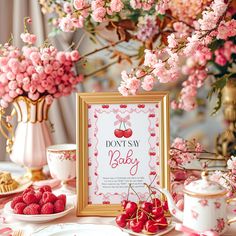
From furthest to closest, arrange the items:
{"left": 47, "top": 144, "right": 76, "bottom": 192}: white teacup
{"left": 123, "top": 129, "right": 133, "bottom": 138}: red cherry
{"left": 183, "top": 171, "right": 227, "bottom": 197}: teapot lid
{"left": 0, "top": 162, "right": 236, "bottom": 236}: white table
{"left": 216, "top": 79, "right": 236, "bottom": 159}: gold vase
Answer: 1. {"left": 216, "top": 79, "right": 236, "bottom": 159}: gold vase
2. {"left": 47, "top": 144, "right": 76, "bottom": 192}: white teacup
3. {"left": 123, "top": 129, "right": 133, "bottom": 138}: red cherry
4. {"left": 0, "top": 162, "right": 236, "bottom": 236}: white table
5. {"left": 183, "top": 171, "right": 227, "bottom": 197}: teapot lid

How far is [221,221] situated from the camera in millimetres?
1278

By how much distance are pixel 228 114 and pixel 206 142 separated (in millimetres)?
190

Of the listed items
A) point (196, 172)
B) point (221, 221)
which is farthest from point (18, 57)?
point (221, 221)

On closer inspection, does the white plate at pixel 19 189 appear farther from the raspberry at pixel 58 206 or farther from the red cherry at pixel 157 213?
the red cherry at pixel 157 213

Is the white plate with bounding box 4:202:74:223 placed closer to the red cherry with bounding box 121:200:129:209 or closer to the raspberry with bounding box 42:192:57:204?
the raspberry with bounding box 42:192:57:204

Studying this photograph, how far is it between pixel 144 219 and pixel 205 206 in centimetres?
16

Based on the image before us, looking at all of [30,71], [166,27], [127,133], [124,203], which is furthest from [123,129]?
[166,27]

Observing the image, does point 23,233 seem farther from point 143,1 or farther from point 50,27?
point 50,27

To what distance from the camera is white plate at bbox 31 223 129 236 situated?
131cm

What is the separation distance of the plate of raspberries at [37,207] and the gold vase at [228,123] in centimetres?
88

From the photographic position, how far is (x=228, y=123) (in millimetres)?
2291

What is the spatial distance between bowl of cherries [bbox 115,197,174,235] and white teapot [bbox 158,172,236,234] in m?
0.08

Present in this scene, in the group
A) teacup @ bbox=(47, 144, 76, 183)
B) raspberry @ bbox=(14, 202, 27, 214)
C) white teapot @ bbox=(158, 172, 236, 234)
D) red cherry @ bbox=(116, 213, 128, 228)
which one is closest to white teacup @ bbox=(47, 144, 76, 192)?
teacup @ bbox=(47, 144, 76, 183)

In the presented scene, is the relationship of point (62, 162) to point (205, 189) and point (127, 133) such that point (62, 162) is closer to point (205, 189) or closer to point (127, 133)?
point (127, 133)
